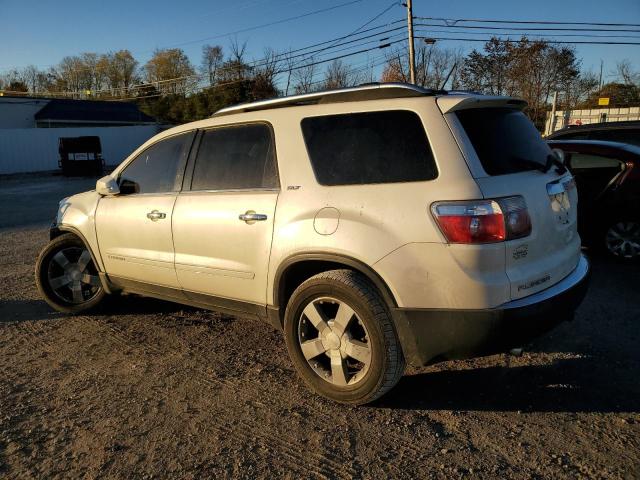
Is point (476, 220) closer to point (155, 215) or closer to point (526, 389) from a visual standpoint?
point (526, 389)

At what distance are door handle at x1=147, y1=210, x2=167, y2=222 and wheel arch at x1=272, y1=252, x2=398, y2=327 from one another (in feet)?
4.07

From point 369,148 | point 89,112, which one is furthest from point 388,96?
point 89,112

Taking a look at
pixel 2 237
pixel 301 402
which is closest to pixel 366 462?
pixel 301 402

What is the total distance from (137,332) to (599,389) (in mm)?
3585

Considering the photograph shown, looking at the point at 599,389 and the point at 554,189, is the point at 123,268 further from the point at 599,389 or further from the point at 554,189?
the point at 599,389

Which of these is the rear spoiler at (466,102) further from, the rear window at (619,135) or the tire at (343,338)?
the rear window at (619,135)

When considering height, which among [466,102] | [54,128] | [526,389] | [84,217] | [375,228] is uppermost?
[54,128]

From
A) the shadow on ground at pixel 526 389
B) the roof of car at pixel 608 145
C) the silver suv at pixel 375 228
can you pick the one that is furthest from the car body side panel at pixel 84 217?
the roof of car at pixel 608 145

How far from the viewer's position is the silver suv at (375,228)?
8.99 feet

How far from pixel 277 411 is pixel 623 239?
5.32 meters

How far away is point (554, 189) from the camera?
3.17 m

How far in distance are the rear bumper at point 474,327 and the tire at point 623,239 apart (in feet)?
13.8

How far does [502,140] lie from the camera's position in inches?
122

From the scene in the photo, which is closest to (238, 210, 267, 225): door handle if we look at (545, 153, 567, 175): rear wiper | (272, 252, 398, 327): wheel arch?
(272, 252, 398, 327): wheel arch
